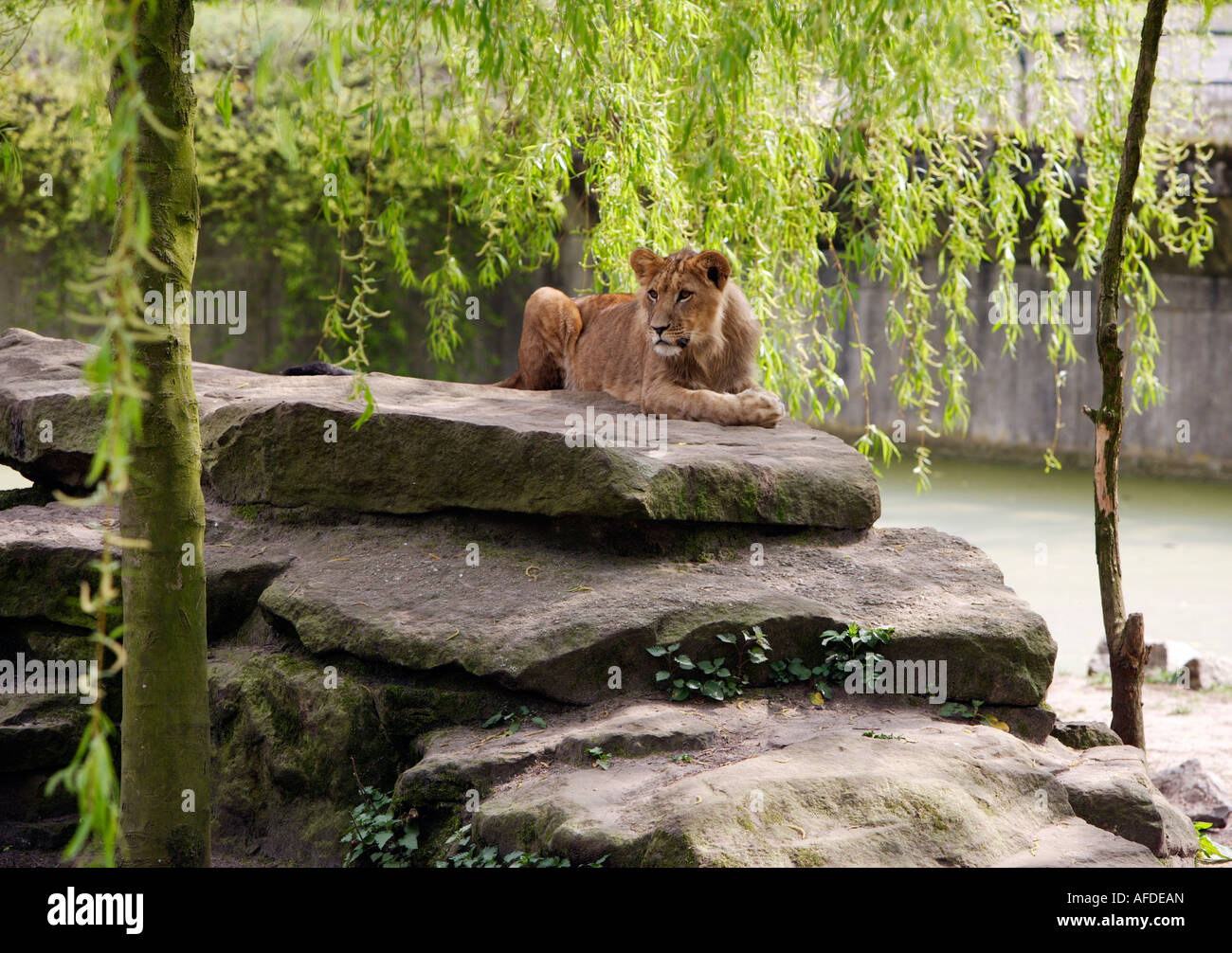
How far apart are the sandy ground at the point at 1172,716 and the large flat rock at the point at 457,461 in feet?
8.91

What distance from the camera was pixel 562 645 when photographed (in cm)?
426

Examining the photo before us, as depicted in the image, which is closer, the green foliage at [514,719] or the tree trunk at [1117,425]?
the green foliage at [514,719]

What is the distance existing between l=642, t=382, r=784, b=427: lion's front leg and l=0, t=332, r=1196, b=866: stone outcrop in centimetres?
28

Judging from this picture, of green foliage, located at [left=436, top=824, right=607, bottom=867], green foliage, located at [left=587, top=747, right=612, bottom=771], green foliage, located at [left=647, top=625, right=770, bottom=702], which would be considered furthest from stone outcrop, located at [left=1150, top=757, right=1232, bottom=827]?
green foliage, located at [left=436, top=824, right=607, bottom=867]

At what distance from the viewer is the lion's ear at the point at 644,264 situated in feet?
19.8

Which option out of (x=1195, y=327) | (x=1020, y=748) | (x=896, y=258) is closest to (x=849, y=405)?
(x=1195, y=327)

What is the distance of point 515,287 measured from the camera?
682 inches

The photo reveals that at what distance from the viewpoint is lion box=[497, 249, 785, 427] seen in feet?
19.9

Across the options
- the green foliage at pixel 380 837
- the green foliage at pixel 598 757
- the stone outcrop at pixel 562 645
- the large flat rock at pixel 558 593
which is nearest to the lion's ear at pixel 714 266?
the stone outcrop at pixel 562 645

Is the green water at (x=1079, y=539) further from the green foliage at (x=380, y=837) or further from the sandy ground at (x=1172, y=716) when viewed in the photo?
the green foliage at (x=380, y=837)

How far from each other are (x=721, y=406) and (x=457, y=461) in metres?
1.66

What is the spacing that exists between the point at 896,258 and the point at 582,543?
2.98m

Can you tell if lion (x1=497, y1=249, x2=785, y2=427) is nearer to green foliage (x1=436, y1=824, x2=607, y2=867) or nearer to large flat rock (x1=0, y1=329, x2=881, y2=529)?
large flat rock (x1=0, y1=329, x2=881, y2=529)

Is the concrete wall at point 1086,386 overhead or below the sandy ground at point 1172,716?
overhead
